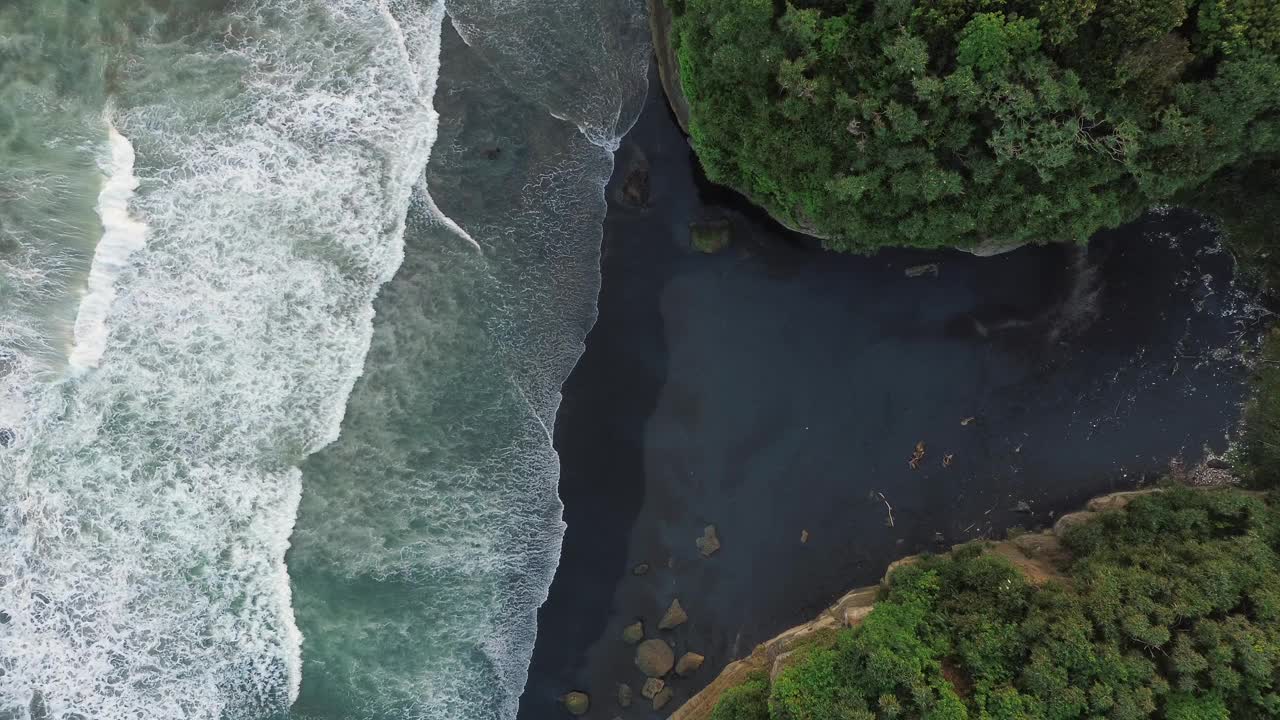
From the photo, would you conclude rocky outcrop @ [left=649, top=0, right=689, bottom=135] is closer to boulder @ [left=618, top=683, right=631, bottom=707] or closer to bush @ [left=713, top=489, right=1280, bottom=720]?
bush @ [left=713, top=489, right=1280, bottom=720]

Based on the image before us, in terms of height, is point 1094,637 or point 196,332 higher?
point 1094,637

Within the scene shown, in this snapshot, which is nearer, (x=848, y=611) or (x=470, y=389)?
(x=848, y=611)

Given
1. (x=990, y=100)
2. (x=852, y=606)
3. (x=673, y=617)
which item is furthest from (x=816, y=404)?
(x=990, y=100)

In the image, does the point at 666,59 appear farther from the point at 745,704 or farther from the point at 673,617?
the point at 745,704

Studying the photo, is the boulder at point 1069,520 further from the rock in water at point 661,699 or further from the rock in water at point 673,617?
the rock in water at point 661,699

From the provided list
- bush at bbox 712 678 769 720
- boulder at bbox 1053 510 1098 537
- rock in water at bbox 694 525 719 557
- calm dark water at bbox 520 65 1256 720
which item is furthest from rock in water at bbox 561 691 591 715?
boulder at bbox 1053 510 1098 537

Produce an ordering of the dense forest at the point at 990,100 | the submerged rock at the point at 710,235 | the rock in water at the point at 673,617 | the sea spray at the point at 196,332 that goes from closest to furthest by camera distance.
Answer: the dense forest at the point at 990,100 < the sea spray at the point at 196,332 < the submerged rock at the point at 710,235 < the rock in water at the point at 673,617

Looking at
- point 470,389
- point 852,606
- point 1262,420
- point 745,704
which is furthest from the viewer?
point 1262,420

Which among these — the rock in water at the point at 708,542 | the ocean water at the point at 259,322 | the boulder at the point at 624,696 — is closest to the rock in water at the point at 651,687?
the boulder at the point at 624,696

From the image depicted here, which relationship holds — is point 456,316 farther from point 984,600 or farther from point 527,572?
point 984,600
